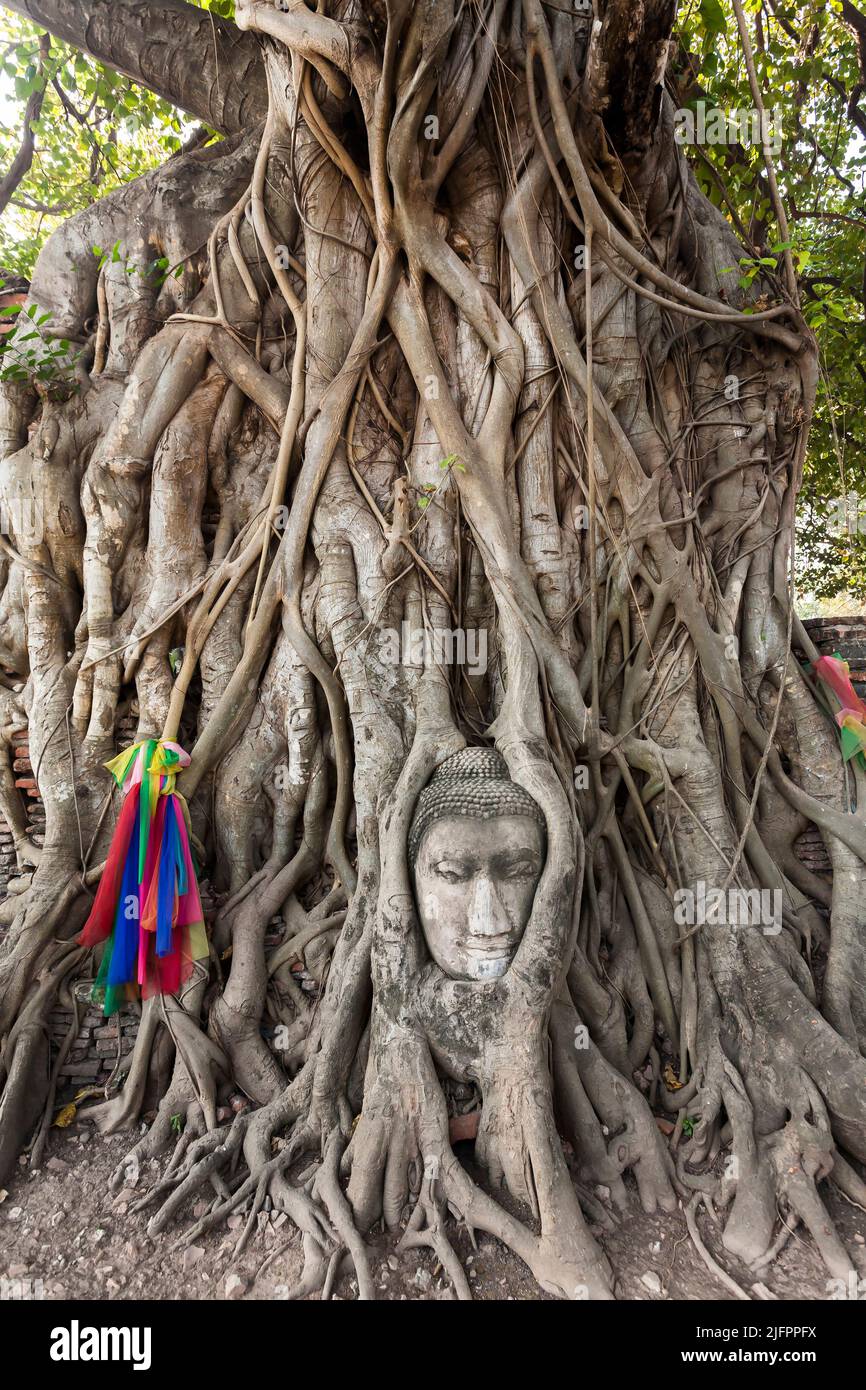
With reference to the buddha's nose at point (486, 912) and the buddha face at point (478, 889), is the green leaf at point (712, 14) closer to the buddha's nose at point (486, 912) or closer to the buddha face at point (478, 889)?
the buddha face at point (478, 889)

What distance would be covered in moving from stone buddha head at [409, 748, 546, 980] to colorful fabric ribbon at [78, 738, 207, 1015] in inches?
41.4

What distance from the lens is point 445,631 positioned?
318 centimetres

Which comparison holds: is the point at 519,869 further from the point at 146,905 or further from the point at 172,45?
the point at 172,45

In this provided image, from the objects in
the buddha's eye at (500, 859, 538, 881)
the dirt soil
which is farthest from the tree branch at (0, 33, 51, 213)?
the dirt soil

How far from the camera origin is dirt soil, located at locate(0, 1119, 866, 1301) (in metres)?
2.02

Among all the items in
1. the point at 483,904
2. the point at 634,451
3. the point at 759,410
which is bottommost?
the point at 483,904

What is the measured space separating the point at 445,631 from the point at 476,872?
119cm

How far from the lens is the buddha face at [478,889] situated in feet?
7.82

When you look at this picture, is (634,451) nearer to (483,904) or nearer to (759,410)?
(759,410)

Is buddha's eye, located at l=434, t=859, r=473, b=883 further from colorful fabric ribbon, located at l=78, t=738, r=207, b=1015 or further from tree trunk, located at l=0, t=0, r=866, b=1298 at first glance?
colorful fabric ribbon, located at l=78, t=738, r=207, b=1015

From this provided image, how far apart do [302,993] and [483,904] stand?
1115 millimetres

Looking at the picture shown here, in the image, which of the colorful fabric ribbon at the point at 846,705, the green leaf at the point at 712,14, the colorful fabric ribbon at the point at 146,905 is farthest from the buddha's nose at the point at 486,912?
the green leaf at the point at 712,14

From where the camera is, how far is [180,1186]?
232cm

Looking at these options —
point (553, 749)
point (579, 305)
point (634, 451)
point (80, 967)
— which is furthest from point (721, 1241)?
point (579, 305)
